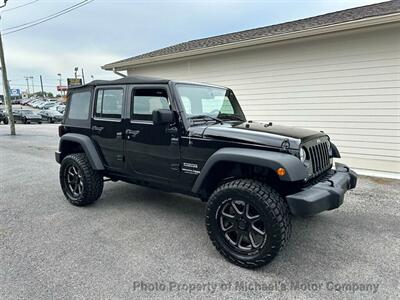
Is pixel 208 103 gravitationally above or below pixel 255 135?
above

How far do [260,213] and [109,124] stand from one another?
2.40m

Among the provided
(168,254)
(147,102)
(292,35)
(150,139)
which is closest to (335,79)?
(292,35)

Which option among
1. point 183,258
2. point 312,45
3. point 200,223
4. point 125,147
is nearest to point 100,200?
point 125,147

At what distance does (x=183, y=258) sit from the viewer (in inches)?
112

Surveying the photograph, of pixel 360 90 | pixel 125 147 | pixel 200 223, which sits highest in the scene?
pixel 360 90

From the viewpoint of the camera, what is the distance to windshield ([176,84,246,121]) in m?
3.36

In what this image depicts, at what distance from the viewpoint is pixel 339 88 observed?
6395 mm

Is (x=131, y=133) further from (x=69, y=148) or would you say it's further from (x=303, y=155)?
(x=303, y=155)

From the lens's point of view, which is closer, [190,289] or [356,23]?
[190,289]

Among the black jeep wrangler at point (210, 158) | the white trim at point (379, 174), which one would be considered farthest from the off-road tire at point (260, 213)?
the white trim at point (379, 174)

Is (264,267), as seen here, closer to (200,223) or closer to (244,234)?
(244,234)

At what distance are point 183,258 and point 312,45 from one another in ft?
19.1

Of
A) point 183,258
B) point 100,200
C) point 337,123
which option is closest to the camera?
point 183,258

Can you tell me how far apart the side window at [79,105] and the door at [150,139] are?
1002 millimetres
